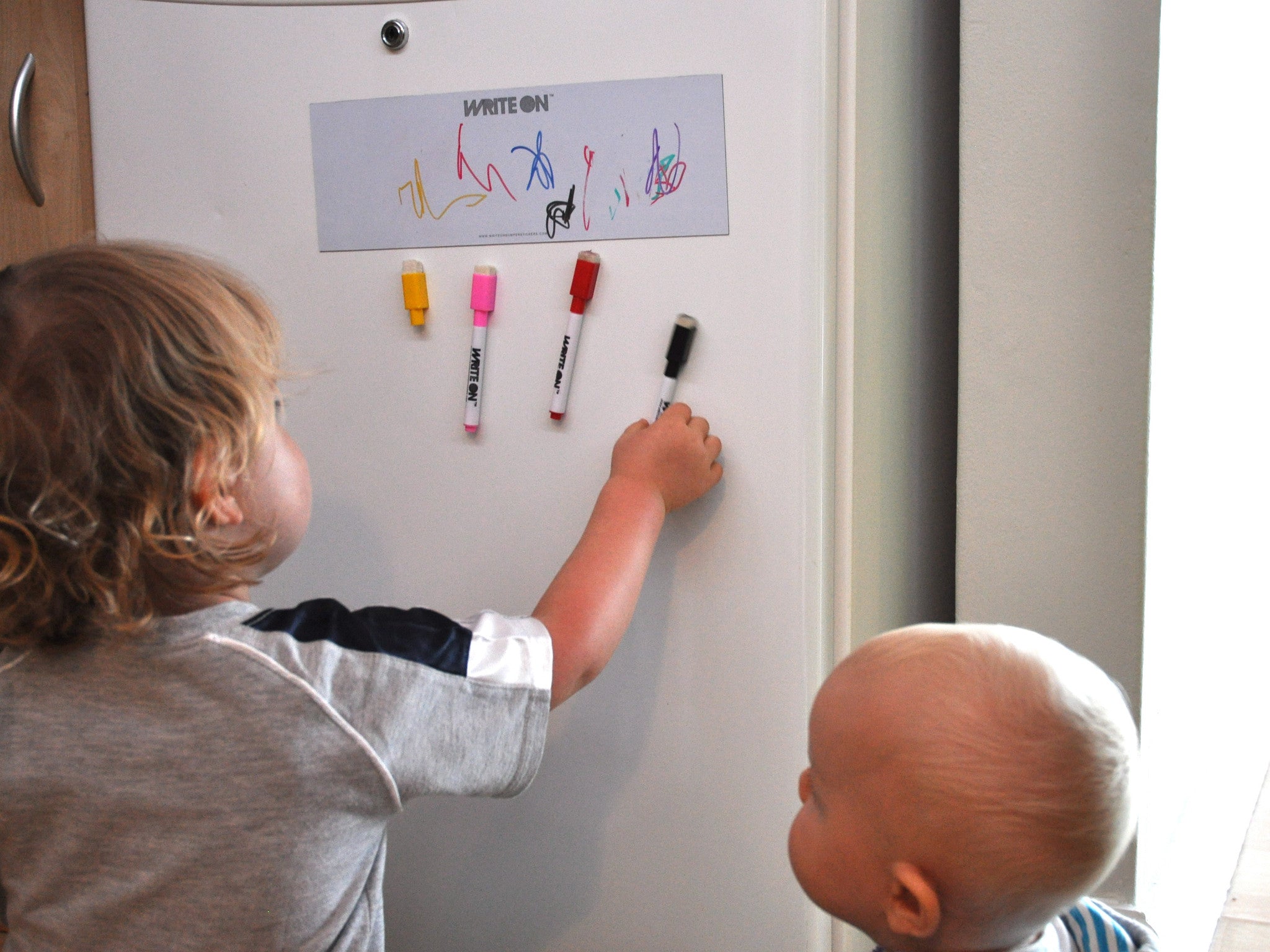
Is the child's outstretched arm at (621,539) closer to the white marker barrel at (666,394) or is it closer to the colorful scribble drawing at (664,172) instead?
the white marker barrel at (666,394)

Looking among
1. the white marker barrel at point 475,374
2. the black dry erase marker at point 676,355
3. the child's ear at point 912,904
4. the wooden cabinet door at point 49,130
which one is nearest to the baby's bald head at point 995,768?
the child's ear at point 912,904

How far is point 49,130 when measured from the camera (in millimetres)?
911

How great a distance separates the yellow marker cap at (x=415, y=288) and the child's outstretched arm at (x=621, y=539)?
0.19 m

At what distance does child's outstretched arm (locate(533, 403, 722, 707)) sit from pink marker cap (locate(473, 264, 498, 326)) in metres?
0.15

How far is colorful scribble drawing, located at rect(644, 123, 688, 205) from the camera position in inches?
30.7

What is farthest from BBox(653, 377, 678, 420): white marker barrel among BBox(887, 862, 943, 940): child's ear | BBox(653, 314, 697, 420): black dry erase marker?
BBox(887, 862, 943, 940): child's ear

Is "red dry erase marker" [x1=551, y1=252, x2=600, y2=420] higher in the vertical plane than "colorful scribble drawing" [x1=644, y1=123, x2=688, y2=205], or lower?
lower

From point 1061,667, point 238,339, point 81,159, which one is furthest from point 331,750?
point 81,159

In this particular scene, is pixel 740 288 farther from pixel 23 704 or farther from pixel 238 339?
pixel 23 704

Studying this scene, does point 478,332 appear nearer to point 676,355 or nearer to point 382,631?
point 676,355

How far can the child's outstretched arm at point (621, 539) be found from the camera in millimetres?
716

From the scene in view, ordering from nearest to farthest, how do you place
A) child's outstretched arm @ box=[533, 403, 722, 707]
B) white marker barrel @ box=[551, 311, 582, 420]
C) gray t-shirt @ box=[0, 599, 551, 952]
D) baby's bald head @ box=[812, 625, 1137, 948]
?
baby's bald head @ box=[812, 625, 1137, 948] < gray t-shirt @ box=[0, 599, 551, 952] < child's outstretched arm @ box=[533, 403, 722, 707] < white marker barrel @ box=[551, 311, 582, 420]

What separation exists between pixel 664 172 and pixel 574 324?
130mm

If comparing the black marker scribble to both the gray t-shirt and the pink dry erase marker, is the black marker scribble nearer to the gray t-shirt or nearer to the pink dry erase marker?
the pink dry erase marker
